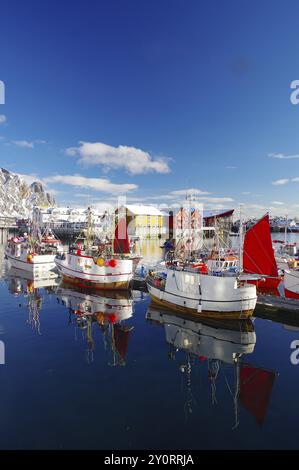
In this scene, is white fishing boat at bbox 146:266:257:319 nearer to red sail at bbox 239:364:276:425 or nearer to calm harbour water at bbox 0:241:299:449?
calm harbour water at bbox 0:241:299:449

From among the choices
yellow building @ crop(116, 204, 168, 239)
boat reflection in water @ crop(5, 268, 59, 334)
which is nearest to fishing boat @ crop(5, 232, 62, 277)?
boat reflection in water @ crop(5, 268, 59, 334)

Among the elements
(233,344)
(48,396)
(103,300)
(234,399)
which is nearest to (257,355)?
(233,344)

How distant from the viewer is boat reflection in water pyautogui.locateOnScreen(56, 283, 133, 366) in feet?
63.8

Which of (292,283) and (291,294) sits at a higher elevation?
(292,283)

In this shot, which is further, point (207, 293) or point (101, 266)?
point (101, 266)

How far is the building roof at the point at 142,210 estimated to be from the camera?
114 m

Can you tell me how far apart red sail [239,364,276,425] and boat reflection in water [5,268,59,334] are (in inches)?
→ 602

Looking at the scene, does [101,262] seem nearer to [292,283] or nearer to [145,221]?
[292,283]

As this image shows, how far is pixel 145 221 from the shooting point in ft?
386

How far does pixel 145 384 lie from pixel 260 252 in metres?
17.1

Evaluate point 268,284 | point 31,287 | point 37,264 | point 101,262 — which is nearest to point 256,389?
point 268,284

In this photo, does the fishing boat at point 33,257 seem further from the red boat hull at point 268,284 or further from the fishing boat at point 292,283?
the fishing boat at point 292,283
